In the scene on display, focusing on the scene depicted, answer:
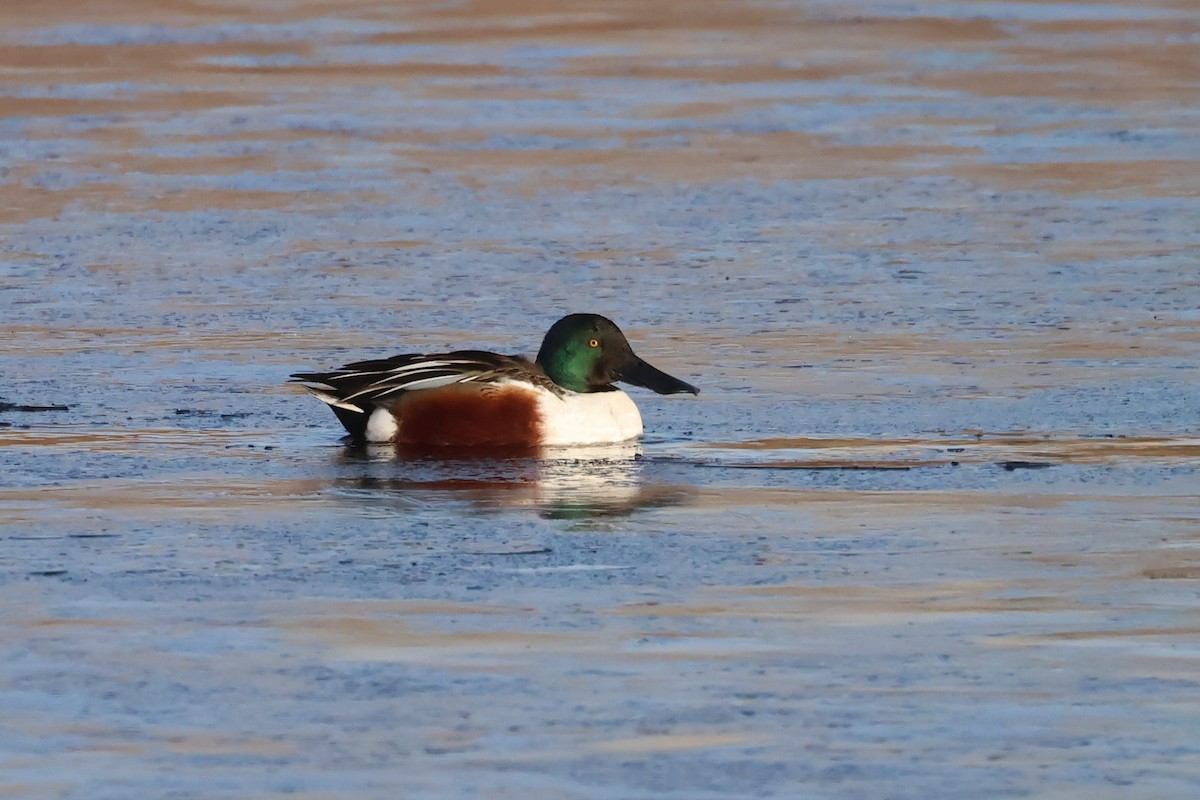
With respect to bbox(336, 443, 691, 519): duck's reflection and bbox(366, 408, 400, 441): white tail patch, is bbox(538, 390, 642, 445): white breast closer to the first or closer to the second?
bbox(336, 443, 691, 519): duck's reflection

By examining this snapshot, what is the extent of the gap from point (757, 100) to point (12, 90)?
16.4 feet

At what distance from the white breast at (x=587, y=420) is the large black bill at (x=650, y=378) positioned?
0.17 m

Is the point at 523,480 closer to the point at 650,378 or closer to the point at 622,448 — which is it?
the point at 622,448

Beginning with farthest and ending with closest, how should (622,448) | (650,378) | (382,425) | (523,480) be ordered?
(650,378) → (382,425) → (622,448) → (523,480)

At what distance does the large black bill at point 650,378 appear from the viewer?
8.32 meters

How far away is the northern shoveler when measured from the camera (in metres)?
8.15

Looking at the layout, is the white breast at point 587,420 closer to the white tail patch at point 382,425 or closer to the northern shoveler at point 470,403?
the northern shoveler at point 470,403

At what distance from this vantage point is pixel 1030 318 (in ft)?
32.7

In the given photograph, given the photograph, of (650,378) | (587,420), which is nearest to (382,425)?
(587,420)

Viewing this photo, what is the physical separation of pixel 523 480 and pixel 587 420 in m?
0.71

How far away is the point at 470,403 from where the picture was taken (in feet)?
26.7

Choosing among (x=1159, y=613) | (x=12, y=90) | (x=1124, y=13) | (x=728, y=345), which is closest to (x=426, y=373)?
(x=728, y=345)

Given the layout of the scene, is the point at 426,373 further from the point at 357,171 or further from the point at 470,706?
the point at 357,171

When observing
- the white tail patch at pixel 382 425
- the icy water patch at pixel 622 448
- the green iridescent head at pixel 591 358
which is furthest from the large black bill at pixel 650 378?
the white tail patch at pixel 382 425
